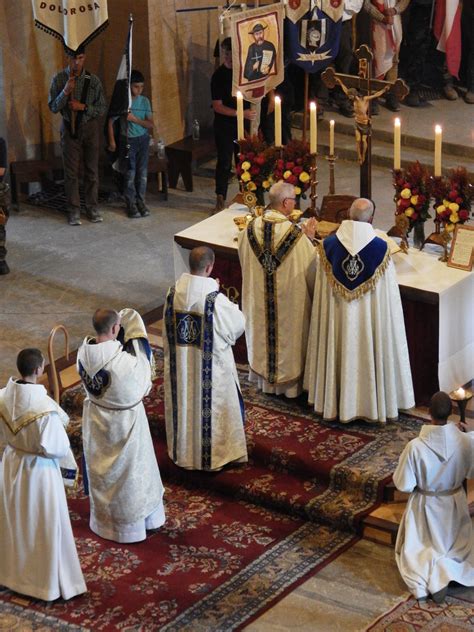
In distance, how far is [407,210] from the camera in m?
10.4

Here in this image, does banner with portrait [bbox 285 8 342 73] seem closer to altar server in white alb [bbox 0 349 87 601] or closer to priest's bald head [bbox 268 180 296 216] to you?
priest's bald head [bbox 268 180 296 216]

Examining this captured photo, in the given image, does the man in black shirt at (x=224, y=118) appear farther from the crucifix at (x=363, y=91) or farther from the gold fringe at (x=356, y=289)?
the gold fringe at (x=356, y=289)

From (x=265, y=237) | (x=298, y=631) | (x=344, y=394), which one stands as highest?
(x=265, y=237)

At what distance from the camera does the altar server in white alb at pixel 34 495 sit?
8.26 m

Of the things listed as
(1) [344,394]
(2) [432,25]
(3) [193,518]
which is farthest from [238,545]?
(2) [432,25]

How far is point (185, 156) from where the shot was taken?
15609mm

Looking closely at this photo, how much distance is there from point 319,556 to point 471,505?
983mm

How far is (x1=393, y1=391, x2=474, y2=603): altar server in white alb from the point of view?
828cm

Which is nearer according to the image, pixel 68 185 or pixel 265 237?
pixel 265 237

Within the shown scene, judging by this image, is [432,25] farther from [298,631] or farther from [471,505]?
[298,631]

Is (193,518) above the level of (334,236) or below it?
below

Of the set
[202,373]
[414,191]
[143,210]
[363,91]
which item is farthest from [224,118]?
[202,373]

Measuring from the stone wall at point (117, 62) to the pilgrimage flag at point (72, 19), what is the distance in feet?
3.97

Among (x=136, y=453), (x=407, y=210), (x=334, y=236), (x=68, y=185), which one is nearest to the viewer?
(x=136, y=453)
